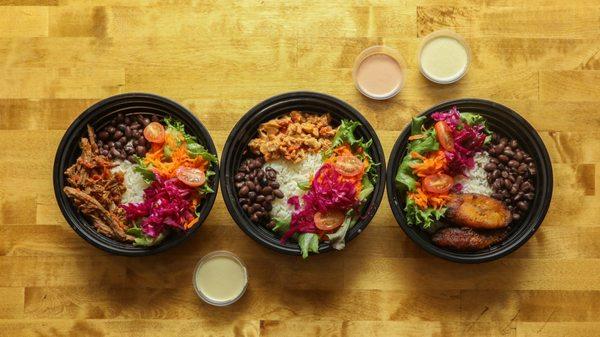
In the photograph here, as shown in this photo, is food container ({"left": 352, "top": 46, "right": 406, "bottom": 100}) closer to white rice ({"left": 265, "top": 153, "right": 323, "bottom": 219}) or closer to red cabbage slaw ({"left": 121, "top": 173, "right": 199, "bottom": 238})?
white rice ({"left": 265, "top": 153, "right": 323, "bottom": 219})

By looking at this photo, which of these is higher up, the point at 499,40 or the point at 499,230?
the point at 499,40

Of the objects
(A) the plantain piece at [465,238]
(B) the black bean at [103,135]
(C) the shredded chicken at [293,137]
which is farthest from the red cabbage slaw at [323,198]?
(B) the black bean at [103,135]

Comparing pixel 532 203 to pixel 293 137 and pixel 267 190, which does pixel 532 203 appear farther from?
pixel 267 190

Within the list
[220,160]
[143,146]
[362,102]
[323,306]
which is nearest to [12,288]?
[143,146]

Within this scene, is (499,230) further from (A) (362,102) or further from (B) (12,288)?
(B) (12,288)

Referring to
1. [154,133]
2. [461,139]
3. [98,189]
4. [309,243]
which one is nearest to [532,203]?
[461,139]

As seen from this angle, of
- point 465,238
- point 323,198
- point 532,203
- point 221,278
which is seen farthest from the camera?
point 221,278

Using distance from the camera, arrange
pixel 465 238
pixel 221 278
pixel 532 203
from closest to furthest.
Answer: pixel 465 238 → pixel 532 203 → pixel 221 278
